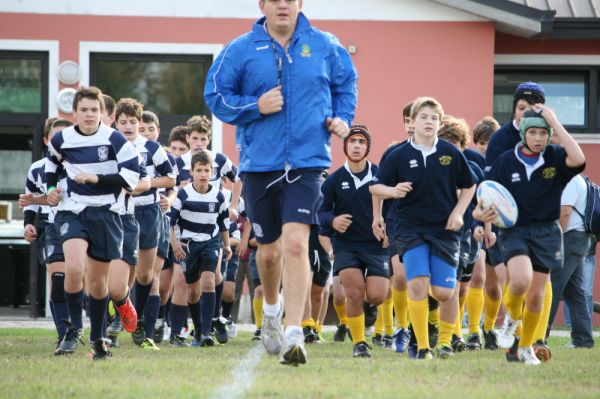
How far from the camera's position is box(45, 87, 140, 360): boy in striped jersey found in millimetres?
9328

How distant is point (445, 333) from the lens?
34.0 ft

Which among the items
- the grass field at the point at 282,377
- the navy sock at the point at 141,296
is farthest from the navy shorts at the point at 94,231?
the navy sock at the point at 141,296

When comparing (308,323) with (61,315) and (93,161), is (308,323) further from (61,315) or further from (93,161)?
(93,161)

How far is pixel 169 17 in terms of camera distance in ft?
60.6

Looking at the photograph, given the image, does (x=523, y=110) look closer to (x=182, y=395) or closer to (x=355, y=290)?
(x=355, y=290)

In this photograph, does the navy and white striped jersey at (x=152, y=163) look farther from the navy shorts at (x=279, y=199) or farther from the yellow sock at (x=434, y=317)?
the navy shorts at (x=279, y=199)

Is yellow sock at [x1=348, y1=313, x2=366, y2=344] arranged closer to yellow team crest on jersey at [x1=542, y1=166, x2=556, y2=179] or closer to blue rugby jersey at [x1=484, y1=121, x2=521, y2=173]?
blue rugby jersey at [x1=484, y1=121, x2=521, y2=173]

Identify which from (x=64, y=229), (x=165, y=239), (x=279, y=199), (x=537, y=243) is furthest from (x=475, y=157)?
(x=64, y=229)

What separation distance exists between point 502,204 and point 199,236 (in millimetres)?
4257

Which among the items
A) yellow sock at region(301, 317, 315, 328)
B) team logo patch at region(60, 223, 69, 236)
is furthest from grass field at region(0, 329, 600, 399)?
yellow sock at region(301, 317, 315, 328)

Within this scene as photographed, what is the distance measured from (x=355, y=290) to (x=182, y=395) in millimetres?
4519

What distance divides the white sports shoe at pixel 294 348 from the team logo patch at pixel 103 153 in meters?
2.41

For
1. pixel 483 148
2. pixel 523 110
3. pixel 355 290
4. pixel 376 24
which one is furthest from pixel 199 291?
pixel 376 24

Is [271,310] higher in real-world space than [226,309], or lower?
higher
